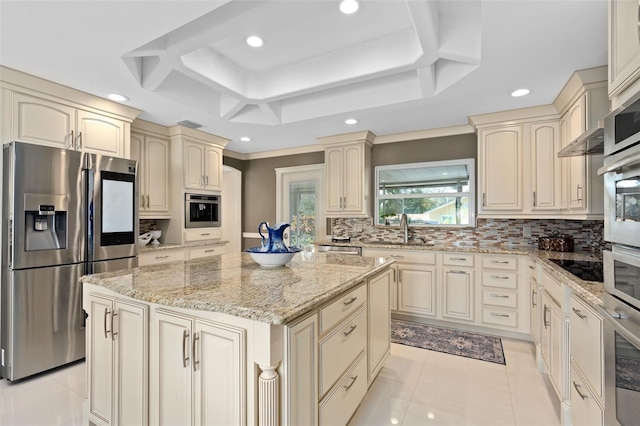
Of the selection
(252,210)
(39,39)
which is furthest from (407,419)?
(252,210)

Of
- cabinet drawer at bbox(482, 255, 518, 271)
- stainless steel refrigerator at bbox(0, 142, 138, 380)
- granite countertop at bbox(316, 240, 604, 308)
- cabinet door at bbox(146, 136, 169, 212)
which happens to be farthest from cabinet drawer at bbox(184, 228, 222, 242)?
cabinet drawer at bbox(482, 255, 518, 271)

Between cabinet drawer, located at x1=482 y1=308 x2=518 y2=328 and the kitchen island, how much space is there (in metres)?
1.95

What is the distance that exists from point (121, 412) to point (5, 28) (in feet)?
7.87

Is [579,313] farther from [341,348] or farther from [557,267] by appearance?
[341,348]

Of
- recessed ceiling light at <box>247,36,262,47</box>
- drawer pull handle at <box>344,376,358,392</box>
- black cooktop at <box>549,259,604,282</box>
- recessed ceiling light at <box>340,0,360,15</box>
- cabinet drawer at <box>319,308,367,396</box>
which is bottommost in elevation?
drawer pull handle at <box>344,376,358,392</box>

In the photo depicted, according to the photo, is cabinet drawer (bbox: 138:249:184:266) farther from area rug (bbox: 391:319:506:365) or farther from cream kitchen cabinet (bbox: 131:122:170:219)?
area rug (bbox: 391:319:506:365)

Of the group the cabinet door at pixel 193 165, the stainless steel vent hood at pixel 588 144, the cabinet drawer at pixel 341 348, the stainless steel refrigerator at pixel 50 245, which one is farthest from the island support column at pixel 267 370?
the cabinet door at pixel 193 165

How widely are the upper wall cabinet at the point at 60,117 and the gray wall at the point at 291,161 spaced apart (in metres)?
2.17

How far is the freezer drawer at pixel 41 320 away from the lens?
7.55 feet

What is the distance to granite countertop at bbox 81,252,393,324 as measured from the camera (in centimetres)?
119

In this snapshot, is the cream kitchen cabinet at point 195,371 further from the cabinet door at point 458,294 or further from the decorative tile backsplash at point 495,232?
the decorative tile backsplash at point 495,232

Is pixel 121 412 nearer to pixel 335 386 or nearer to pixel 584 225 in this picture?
pixel 335 386

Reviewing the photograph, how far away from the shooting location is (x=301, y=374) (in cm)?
126

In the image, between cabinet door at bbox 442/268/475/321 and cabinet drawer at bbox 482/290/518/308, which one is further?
cabinet door at bbox 442/268/475/321
